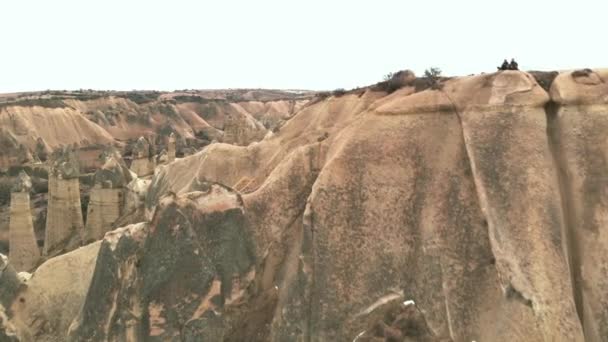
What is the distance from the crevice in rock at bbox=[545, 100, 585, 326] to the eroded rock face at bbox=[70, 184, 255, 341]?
6402 millimetres

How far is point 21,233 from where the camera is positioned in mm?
23703

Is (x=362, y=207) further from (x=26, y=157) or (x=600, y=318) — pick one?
(x=26, y=157)

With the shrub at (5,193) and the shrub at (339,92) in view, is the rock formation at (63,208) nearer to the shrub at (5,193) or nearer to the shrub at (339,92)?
the shrub at (339,92)

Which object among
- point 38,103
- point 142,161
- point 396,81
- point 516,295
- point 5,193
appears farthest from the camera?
point 38,103

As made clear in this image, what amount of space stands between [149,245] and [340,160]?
4.54 meters

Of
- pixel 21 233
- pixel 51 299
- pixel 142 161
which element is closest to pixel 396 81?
pixel 51 299

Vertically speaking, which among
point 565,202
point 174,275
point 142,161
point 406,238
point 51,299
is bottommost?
point 51,299

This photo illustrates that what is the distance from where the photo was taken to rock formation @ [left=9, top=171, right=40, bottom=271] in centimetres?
2344

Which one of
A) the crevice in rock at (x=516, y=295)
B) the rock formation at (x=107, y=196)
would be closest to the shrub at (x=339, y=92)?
the crevice in rock at (x=516, y=295)

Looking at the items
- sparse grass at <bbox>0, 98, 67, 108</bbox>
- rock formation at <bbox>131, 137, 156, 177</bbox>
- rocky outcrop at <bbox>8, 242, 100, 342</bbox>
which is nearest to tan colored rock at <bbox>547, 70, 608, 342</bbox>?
rocky outcrop at <bbox>8, 242, 100, 342</bbox>

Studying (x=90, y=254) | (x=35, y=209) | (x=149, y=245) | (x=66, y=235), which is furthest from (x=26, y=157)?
(x=149, y=245)

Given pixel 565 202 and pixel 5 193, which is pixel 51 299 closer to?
pixel 565 202

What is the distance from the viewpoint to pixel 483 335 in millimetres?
9688

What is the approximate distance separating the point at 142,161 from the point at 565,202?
100ft
